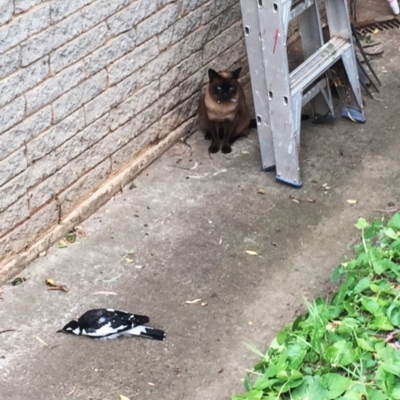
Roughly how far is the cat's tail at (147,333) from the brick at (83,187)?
94 centimetres

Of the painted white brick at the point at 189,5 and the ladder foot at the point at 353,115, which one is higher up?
the painted white brick at the point at 189,5

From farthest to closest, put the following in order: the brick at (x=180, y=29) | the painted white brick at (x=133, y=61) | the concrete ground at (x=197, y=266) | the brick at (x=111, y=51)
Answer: the brick at (x=180, y=29) → the painted white brick at (x=133, y=61) → the brick at (x=111, y=51) → the concrete ground at (x=197, y=266)

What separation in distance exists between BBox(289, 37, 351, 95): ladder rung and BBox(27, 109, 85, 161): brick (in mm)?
1152

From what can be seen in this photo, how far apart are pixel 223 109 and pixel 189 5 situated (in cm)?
65

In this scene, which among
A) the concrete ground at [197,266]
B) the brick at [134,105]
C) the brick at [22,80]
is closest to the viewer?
the concrete ground at [197,266]

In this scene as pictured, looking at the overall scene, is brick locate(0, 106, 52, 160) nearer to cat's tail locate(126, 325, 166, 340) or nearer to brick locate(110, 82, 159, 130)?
brick locate(110, 82, 159, 130)

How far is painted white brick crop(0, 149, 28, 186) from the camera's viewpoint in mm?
3834

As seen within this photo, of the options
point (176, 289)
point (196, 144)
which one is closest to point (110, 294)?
point (176, 289)

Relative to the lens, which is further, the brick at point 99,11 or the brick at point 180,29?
the brick at point 180,29

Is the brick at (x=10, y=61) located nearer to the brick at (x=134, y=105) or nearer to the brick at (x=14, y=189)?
the brick at (x=14, y=189)

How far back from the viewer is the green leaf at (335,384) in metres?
2.67

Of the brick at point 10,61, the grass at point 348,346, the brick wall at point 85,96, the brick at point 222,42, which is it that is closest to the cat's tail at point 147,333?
the grass at point 348,346

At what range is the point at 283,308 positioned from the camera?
3.75 metres

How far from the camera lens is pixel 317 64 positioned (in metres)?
4.67
